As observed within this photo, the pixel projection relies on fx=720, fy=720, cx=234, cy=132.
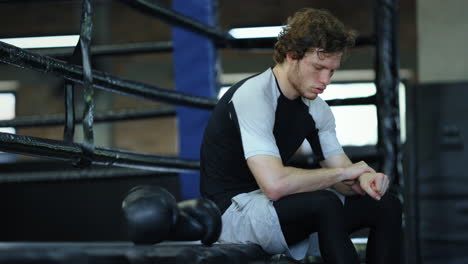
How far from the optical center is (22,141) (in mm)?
1270

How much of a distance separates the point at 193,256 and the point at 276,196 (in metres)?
0.64

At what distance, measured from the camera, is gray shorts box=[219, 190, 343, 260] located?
5.06 ft

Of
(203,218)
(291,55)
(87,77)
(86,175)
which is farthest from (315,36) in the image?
(86,175)

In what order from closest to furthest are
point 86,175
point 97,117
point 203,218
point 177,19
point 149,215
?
1. point 149,215
2. point 203,218
3. point 177,19
4. point 86,175
5. point 97,117

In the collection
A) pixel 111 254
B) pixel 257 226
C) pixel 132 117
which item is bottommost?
pixel 257 226

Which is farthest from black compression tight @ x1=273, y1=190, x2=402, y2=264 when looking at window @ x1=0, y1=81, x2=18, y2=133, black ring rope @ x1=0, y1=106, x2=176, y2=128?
window @ x1=0, y1=81, x2=18, y2=133

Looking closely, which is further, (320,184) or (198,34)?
(198,34)

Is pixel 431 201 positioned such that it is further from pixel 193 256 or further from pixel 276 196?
pixel 193 256

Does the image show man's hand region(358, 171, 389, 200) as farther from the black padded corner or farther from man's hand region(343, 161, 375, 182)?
the black padded corner

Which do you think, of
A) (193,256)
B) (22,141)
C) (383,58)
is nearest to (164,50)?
(383,58)

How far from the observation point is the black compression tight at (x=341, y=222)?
1.47 metres

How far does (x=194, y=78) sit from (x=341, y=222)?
943 millimetres

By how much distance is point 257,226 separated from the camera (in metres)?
1.54

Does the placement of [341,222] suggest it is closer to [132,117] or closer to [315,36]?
[315,36]
